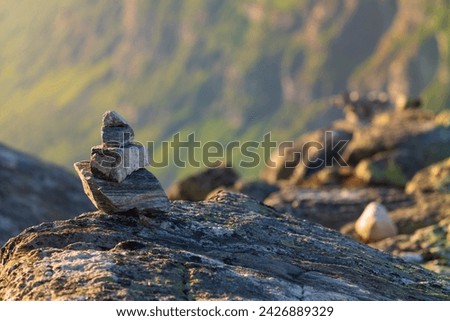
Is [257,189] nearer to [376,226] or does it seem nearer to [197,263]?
[376,226]

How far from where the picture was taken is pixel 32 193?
29797mm

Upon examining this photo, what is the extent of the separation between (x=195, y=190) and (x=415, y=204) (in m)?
12.1

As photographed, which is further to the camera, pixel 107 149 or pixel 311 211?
pixel 311 211

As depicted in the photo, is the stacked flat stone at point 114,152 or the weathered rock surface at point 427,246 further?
the weathered rock surface at point 427,246

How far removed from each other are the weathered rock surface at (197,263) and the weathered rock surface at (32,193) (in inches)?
512

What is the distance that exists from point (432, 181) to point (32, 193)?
698 inches

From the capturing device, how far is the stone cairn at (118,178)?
1320 cm

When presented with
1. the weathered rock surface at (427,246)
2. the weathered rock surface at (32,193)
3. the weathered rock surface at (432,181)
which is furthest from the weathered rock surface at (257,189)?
the weathered rock surface at (427,246)

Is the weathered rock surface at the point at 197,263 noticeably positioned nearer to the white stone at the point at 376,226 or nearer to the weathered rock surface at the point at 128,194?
the weathered rock surface at the point at 128,194

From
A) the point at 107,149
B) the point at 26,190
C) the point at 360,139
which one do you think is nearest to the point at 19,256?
the point at 107,149

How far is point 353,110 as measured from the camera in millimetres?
58031

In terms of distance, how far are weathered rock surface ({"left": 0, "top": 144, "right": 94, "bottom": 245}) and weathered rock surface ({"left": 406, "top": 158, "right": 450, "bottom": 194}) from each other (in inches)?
585

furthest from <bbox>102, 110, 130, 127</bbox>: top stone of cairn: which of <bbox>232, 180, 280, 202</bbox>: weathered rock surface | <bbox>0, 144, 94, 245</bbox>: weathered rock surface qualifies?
<bbox>232, 180, 280, 202</bbox>: weathered rock surface

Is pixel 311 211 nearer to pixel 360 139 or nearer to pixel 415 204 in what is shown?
pixel 415 204
